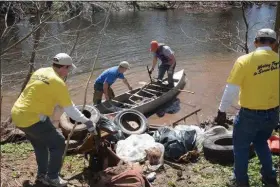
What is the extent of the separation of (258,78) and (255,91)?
163mm

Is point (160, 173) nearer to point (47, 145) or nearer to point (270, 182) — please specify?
point (270, 182)

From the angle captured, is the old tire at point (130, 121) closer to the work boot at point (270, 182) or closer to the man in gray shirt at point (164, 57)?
the work boot at point (270, 182)

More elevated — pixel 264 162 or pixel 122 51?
pixel 264 162

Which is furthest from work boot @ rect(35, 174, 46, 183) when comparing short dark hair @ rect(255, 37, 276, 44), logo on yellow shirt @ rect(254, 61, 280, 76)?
short dark hair @ rect(255, 37, 276, 44)

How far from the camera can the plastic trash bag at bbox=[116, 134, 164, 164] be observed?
635 cm

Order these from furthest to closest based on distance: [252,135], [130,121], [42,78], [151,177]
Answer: [130,121] → [151,177] → [42,78] → [252,135]

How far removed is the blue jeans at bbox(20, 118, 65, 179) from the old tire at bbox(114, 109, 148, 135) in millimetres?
2822

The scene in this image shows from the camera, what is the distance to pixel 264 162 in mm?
4832

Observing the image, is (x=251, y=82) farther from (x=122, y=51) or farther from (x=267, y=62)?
(x=122, y=51)

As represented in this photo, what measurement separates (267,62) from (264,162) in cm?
136

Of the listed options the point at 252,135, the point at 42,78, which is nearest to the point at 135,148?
the point at 42,78

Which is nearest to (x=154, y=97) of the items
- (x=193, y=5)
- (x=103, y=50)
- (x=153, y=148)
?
(x=153, y=148)

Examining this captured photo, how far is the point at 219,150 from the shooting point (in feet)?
20.3

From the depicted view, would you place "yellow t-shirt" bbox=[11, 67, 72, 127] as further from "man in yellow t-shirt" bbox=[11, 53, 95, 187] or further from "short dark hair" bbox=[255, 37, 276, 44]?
"short dark hair" bbox=[255, 37, 276, 44]
